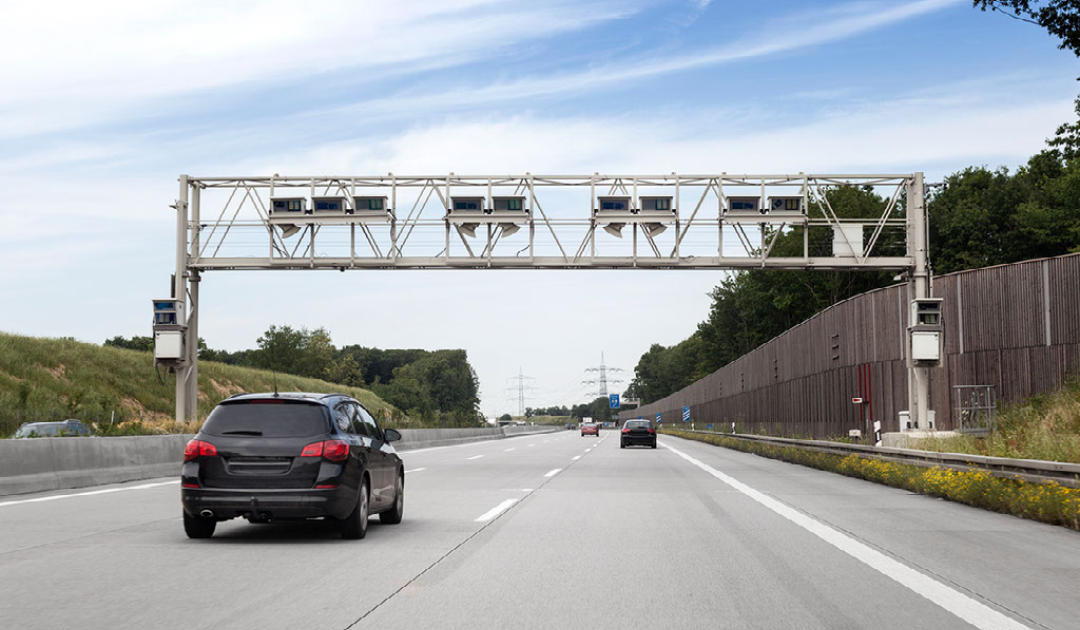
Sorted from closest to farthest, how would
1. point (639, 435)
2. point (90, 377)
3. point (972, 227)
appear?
point (639, 435)
point (90, 377)
point (972, 227)

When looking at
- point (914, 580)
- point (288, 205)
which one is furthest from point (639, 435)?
point (914, 580)

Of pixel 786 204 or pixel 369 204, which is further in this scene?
pixel 369 204

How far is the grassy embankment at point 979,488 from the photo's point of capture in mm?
13211

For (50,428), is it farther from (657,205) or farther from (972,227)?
(972,227)

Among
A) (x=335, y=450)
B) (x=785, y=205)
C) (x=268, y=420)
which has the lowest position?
(x=335, y=450)

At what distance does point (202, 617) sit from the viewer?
281 inches

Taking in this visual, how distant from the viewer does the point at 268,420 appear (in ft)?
37.2

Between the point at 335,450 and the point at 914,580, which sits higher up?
the point at 335,450

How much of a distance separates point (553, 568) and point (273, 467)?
324 centimetres

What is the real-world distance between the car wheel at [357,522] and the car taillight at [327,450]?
1.88ft

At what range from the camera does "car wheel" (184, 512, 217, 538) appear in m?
11.4

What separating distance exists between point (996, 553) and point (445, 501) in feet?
28.2

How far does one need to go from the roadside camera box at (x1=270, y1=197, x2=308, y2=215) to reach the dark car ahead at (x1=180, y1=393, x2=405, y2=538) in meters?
24.6

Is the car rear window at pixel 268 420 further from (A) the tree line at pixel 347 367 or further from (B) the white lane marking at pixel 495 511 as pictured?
(A) the tree line at pixel 347 367
